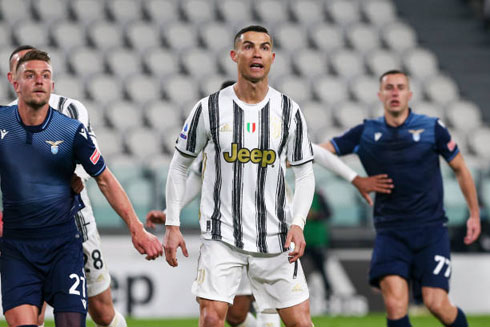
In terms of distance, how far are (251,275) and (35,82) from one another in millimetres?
1729

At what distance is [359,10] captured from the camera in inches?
677

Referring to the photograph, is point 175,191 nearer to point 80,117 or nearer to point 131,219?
point 131,219

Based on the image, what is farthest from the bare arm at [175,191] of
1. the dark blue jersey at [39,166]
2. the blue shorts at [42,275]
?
the blue shorts at [42,275]

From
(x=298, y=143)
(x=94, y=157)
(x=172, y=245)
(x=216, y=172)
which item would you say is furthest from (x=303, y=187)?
(x=94, y=157)

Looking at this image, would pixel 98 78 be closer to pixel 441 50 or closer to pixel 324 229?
pixel 324 229

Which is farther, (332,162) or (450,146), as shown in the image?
(332,162)

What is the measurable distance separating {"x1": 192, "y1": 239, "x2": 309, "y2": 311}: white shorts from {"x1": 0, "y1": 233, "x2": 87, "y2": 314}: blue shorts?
0.72 metres

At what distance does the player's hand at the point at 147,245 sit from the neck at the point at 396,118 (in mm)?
2893

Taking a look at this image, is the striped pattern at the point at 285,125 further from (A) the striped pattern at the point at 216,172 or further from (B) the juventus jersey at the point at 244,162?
(A) the striped pattern at the point at 216,172

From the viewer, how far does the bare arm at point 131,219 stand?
16.5ft

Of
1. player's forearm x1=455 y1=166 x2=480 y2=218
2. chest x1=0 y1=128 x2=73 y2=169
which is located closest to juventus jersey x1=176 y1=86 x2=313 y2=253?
chest x1=0 y1=128 x2=73 y2=169

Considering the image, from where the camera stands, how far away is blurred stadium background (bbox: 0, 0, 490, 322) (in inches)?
561

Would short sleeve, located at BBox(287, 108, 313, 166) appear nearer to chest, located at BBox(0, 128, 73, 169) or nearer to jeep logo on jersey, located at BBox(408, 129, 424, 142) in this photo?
chest, located at BBox(0, 128, 73, 169)

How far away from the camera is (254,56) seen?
5.35m
